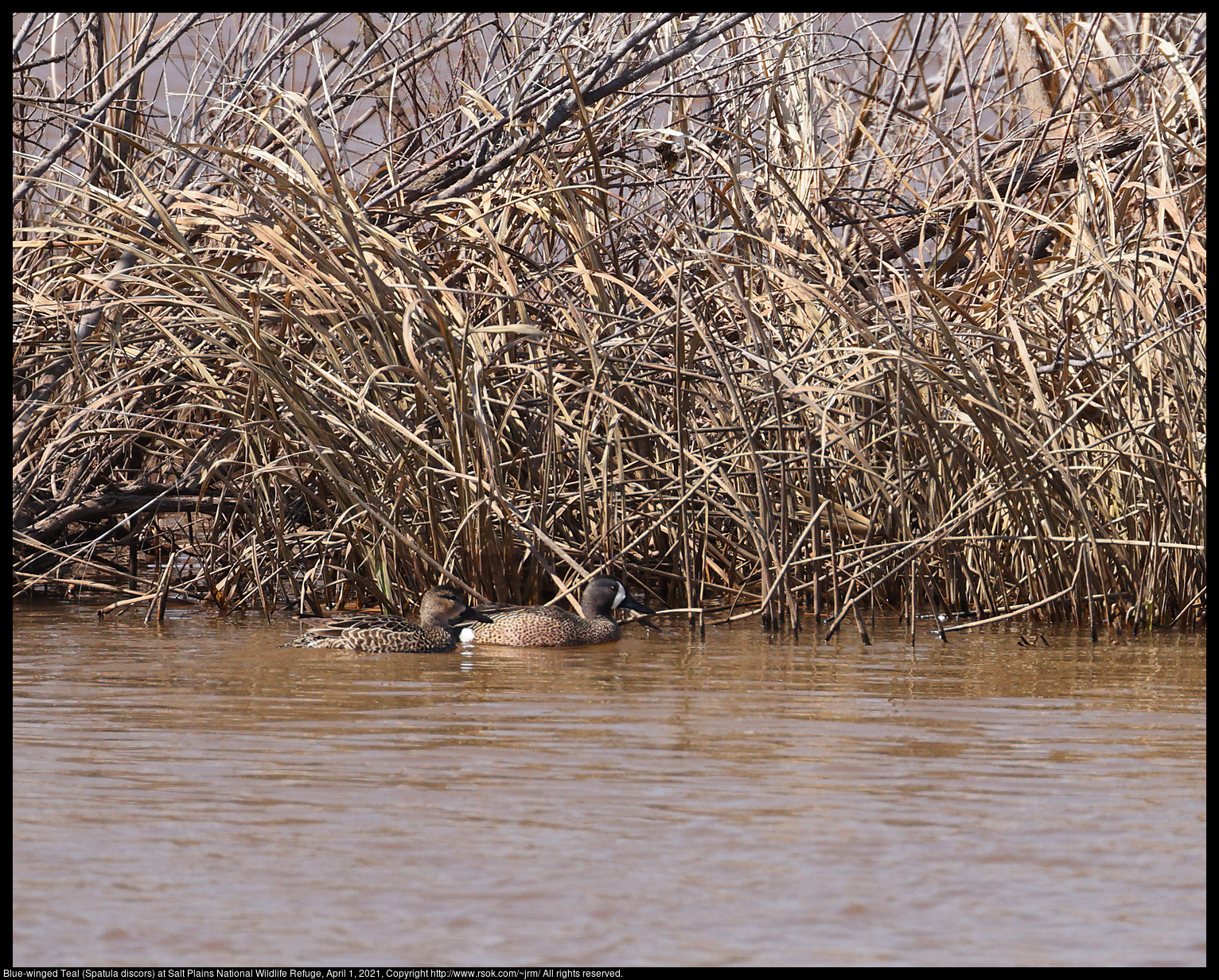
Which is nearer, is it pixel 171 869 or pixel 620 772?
pixel 171 869

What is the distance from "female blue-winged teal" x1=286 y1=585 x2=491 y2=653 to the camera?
18.7ft

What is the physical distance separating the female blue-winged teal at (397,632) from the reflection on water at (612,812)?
293 millimetres

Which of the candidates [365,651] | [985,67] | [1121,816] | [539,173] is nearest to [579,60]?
[539,173]

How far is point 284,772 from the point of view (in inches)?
146

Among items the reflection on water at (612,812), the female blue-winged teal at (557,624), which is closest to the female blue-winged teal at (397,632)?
the female blue-winged teal at (557,624)

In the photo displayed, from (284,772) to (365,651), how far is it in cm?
198

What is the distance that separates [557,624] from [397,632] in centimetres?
53

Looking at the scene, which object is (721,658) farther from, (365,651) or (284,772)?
(284,772)

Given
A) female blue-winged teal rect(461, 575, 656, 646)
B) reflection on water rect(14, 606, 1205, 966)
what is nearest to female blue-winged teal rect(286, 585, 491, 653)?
female blue-winged teal rect(461, 575, 656, 646)

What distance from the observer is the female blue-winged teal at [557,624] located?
Answer: 5.89 m

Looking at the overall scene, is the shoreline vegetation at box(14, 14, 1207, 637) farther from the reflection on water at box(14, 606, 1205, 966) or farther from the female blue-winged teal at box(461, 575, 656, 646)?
the reflection on water at box(14, 606, 1205, 966)

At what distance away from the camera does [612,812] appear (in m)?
3.35

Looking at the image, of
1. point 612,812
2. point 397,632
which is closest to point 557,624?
point 397,632

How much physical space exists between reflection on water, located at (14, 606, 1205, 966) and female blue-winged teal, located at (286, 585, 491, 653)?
293mm
